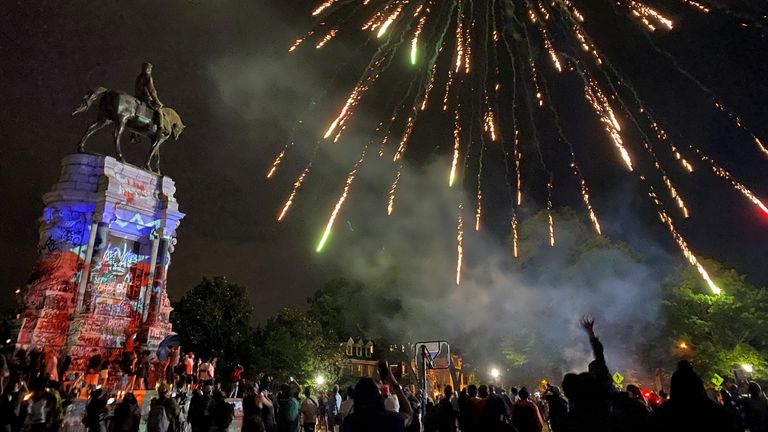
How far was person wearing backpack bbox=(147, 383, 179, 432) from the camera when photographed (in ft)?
31.6

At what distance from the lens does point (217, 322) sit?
4222 cm

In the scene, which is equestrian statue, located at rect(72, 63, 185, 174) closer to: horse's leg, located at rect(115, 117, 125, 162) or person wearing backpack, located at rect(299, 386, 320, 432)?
horse's leg, located at rect(115, 117, 125, 162)

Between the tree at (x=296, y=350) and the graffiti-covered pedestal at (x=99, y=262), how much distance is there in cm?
2439

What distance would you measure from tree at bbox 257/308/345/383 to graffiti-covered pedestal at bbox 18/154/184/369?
24393mm

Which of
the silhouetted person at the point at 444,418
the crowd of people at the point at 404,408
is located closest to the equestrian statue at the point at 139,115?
the crowd of people at the point at 404,408

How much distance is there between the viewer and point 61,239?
18.8m

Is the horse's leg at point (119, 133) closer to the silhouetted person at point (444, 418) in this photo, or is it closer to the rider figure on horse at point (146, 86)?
the rider figure on horse at point (146, 86)

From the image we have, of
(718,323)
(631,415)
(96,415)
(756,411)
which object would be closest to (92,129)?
(96,415)

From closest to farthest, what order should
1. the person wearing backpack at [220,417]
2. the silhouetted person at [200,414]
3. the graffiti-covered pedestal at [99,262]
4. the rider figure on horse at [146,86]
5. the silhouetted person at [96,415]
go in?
the person wearing backpack at [220,417] < the silhouetted person at [200,414] < the silhouetted person at [96,415] < the graffiti-covered pedestal at [99,262] < the rider figure on horse at [146,86]

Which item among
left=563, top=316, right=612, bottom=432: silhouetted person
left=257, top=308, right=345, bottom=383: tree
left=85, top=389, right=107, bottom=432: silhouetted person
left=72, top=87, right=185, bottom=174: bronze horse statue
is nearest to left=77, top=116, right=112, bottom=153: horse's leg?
left=72, top=87, right=185, bottom=174: bronze horse statue

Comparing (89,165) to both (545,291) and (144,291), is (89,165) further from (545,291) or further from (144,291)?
(545,291)

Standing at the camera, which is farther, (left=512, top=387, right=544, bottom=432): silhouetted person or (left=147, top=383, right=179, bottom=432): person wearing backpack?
(left=147, top=383, right=179, bottom=432): person wearing backpack

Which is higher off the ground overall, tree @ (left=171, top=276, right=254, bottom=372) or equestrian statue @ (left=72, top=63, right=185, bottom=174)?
equestrian statue @ (left=72, top=63, right=185, bottom=174)

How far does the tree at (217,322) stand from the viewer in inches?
1628
